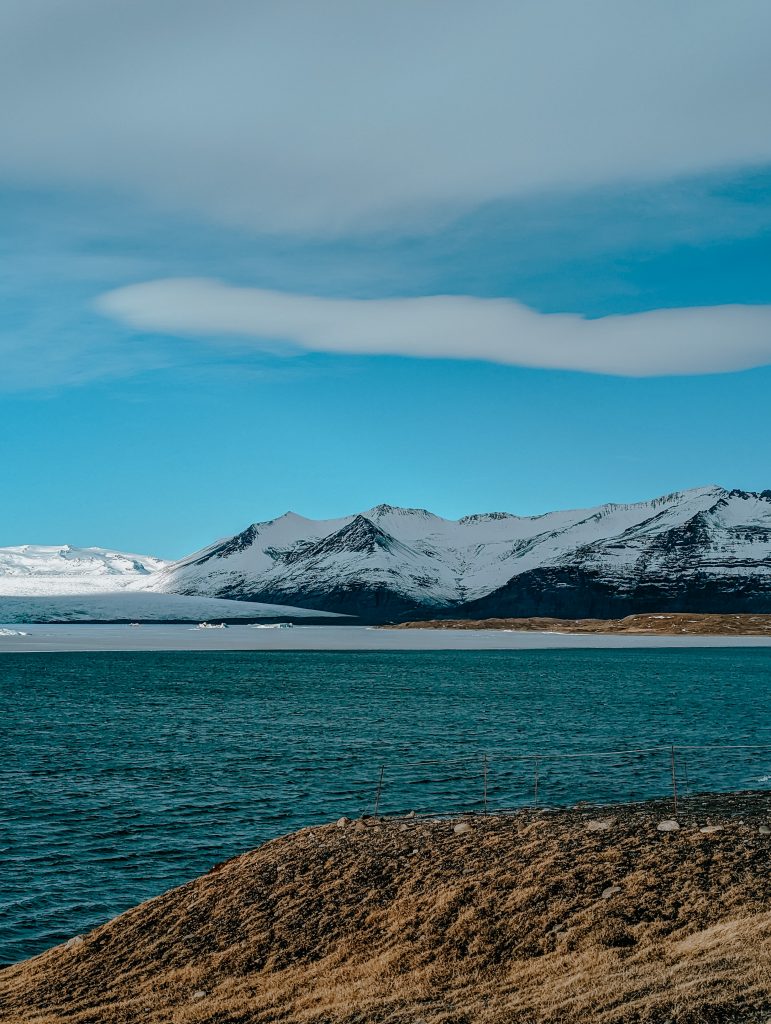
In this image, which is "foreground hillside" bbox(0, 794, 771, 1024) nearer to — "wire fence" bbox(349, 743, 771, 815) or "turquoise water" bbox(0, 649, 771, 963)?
"turquoise water" bbox(0, 649, 771, 963)

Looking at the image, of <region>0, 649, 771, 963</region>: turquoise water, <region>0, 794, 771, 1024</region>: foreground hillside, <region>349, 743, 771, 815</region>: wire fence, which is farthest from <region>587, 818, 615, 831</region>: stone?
<region>349, 743, 771, 815</region>: wire fence

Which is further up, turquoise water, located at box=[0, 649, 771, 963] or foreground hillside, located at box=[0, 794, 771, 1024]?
foreground hillside, located at box=[0, 794, 771, 1024]

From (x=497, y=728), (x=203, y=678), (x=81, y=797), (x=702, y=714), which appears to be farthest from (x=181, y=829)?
(x=203, y=678)

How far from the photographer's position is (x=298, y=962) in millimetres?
20500

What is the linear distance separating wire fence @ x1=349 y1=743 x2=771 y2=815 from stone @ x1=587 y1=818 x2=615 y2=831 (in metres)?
6.32

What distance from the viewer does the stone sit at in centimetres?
2677

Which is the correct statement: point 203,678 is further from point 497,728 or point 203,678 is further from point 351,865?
point 351,865

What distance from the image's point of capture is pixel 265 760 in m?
53.0

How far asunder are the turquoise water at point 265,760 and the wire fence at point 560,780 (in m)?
0.16

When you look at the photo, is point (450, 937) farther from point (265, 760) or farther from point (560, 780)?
point (265, 760)

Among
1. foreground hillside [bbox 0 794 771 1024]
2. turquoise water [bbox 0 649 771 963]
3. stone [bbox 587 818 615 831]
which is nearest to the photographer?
foreground hillside [bbox 0 794 771 1024]

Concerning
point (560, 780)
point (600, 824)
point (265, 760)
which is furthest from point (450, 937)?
point (265, 760)

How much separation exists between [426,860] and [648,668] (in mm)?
136003

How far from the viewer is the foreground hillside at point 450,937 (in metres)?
16.4
